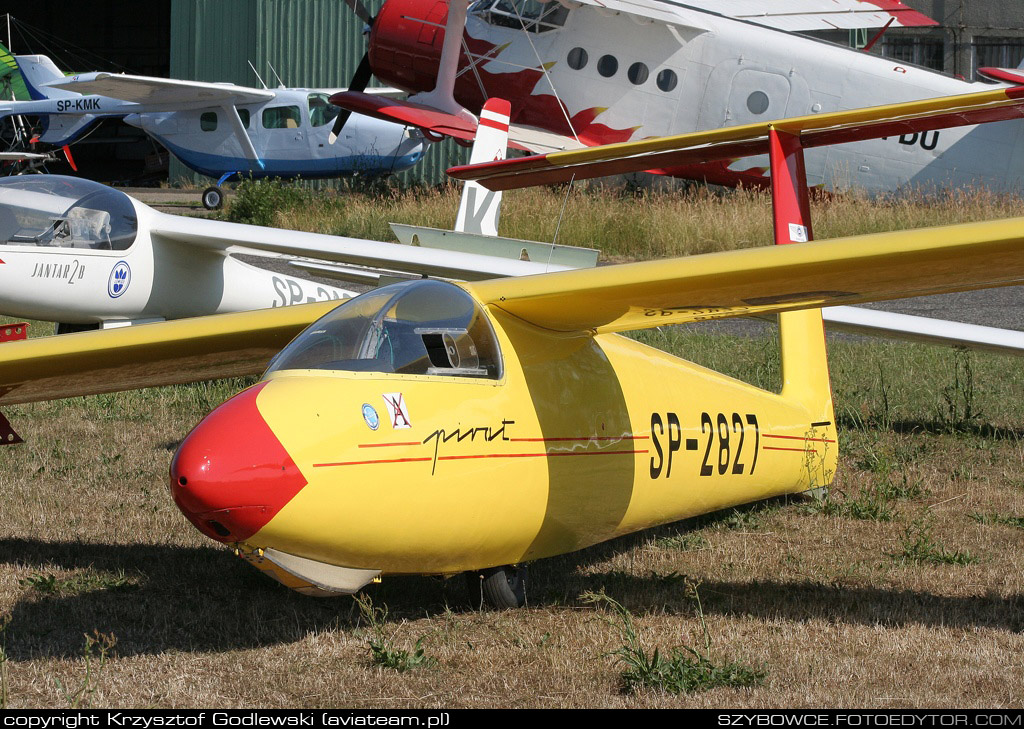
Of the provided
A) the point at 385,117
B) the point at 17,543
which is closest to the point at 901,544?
the point at 17,543

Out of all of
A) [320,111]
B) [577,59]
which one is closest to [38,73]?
[320,111]

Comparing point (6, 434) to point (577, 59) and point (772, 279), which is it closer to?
point (772, 279)

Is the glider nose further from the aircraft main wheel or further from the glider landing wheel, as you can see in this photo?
the aircraft main wheel

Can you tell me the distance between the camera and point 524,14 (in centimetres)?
1930

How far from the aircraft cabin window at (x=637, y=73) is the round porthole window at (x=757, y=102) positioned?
1867mm

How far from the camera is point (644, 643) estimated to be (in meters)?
4.86

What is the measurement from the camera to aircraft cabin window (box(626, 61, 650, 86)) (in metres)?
19.4

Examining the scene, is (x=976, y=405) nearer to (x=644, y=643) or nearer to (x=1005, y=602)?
(x=1005, y=602)

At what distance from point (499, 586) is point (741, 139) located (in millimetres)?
3352

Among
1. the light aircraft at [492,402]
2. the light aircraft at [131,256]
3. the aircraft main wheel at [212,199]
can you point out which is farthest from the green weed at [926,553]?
the aircraft main wheel at [212,199]

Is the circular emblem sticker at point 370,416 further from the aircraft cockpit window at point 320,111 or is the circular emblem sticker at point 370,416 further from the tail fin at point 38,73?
the tail fin at point 38,73

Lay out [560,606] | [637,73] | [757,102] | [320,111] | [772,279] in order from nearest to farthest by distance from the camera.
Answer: [772,279] < [560,606] < [757,102] < [637,73] < [320,111]
